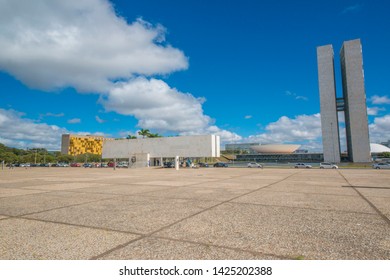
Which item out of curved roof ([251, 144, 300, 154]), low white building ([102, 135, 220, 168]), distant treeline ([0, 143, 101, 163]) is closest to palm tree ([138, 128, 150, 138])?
low white building ([102, 135, 220, 168])

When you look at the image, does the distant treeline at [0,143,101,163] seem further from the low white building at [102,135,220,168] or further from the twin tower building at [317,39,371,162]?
the twin tower building at [317,39,371,162]

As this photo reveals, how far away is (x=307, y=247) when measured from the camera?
13.8 feet

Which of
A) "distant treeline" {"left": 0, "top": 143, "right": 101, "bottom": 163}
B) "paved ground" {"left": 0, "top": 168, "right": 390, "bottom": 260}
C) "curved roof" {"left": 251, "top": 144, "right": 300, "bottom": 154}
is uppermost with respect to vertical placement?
"curved roof" {"left": 251, "top": 144, "right": 300, "bottom": 154}

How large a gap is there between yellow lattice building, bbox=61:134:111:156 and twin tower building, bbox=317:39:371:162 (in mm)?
157329

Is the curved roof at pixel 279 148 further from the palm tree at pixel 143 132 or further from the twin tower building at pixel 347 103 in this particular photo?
the palm tree at pixel 143 132

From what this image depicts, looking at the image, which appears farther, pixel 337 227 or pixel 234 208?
pixel 234 208

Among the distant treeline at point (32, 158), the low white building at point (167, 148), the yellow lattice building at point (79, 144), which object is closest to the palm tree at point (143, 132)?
the low white building at point (167, 148)

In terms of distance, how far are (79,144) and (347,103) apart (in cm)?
16753

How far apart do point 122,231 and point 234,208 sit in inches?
153

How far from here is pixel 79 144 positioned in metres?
178

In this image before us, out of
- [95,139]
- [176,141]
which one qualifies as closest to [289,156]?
[176,141]

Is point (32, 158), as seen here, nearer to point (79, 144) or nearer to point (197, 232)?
point (79, 144)

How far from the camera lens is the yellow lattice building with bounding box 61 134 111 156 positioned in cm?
17160
